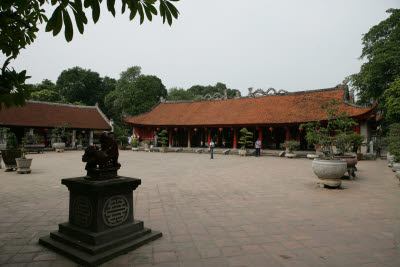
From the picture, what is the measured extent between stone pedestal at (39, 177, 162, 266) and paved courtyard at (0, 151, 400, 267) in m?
0.12

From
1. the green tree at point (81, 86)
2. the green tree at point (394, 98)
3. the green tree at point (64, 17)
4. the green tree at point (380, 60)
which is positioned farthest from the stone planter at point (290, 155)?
the green tree at point (81, 86)

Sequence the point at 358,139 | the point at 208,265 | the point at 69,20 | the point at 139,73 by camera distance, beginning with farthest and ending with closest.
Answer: the point at 139,73
the point at 358,139
the point at 208,265
the point at 69,20

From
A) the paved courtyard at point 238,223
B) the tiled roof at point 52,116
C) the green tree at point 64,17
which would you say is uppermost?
the tiled roof at point 52,116

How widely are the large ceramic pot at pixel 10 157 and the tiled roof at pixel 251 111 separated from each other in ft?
47.5

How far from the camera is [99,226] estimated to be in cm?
315

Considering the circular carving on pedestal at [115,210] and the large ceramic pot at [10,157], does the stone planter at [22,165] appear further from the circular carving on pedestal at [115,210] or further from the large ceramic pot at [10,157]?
the circular carving on pedestal at [115,210]

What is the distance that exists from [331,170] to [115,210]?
231 inches

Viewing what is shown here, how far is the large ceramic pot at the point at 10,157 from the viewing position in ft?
31.6

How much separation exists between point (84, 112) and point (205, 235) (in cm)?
2919

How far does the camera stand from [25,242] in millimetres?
3393

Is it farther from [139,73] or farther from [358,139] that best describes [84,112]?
[358,139]

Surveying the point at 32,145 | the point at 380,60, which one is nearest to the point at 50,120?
the point at 32,145

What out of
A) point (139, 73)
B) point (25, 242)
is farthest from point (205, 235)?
point (139, 73)

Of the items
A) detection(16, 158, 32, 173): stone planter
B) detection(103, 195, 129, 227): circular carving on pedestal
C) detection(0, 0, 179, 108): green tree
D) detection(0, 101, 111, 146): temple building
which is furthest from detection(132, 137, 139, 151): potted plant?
detection(0, 0, 179, 108): green tree
